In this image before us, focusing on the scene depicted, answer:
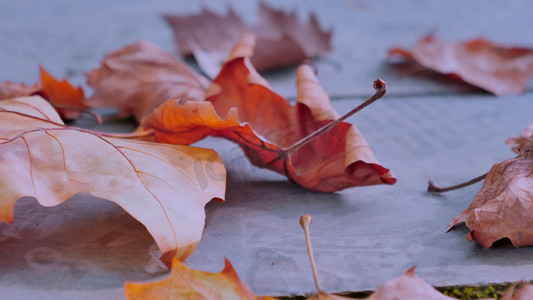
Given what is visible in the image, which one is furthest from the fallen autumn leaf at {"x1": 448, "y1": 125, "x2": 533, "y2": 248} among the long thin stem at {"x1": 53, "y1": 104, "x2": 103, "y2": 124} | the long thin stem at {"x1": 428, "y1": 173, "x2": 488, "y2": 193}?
the long thin stem at {"x1": 53, "y1": 104, "x2": 103, "y2": 124}

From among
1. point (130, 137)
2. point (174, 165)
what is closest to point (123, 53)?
point (130, 137)

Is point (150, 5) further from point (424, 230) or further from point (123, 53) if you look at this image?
point (424, 230)

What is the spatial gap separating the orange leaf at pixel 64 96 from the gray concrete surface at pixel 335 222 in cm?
3

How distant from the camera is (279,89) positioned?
1357mm

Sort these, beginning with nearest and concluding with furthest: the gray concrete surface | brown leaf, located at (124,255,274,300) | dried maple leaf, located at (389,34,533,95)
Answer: brown leaf, located at (124,255,274,300) → the gray concrete surface → dried maple leaf, located at (389,34,533,95)

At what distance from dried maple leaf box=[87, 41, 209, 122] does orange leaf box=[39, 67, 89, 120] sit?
0.12 ft

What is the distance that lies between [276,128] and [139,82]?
1.15ft

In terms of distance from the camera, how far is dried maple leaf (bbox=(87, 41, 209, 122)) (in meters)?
1.10

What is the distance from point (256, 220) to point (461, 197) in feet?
1.09

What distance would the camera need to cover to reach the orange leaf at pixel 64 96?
109 cm

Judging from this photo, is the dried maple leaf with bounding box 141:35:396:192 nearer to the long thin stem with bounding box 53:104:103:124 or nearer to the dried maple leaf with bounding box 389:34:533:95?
the long thin stem with bounding box 53:104:103:124

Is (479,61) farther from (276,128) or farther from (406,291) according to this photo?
(406,291)

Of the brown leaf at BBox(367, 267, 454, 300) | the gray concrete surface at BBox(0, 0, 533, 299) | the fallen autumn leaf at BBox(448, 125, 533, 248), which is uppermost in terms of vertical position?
the fallen autumn leaf at BBox(448, 125, 533, 248)

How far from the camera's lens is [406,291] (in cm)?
60
